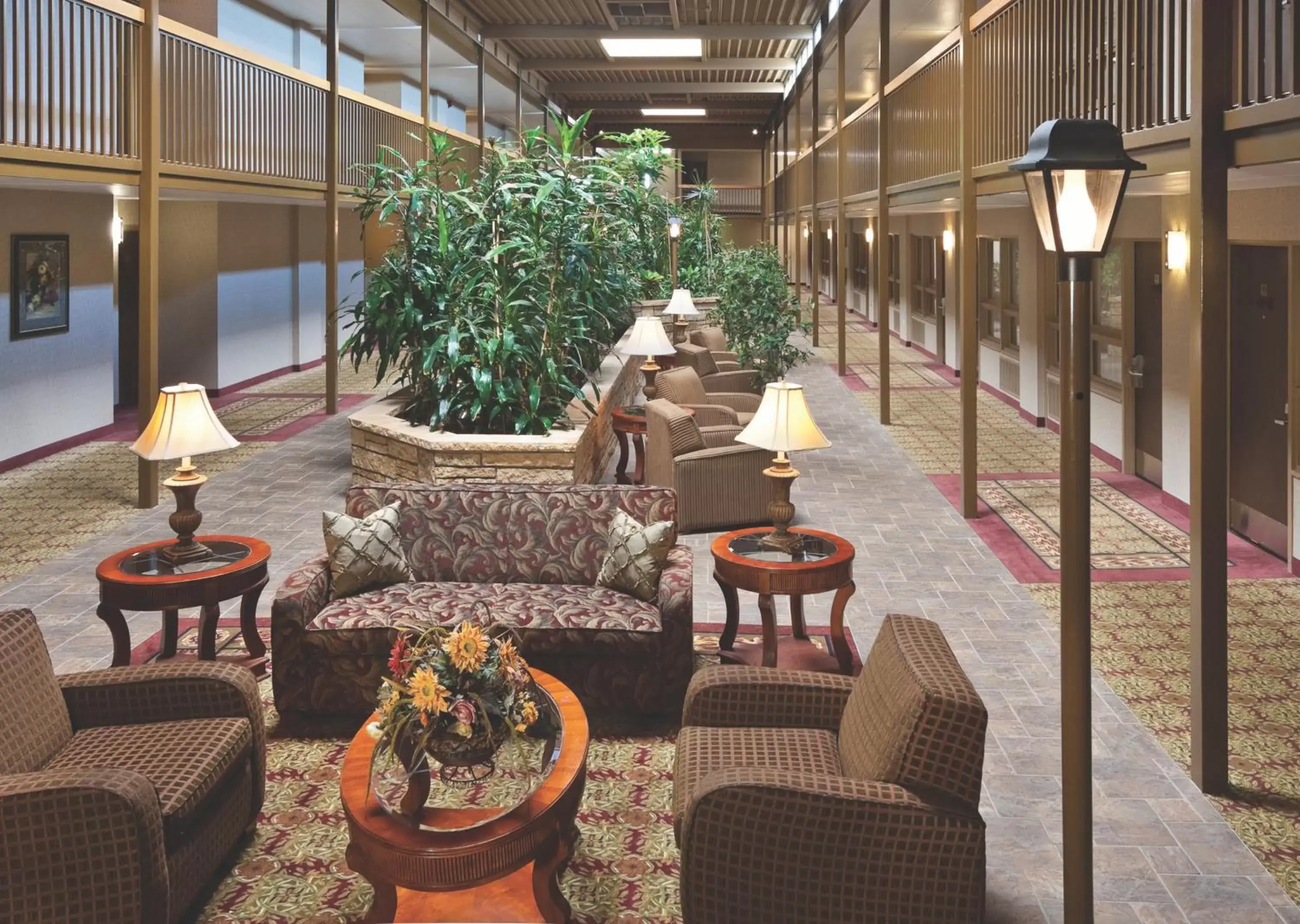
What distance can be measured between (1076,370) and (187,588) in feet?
12.8

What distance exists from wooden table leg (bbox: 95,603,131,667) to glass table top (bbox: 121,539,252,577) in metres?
0.20

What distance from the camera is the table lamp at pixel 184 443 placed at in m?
5.31

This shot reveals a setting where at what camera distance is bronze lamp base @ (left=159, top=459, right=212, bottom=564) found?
538 cm

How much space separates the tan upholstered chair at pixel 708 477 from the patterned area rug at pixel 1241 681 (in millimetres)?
2214

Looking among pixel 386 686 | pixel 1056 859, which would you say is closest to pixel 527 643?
pixel 386 686

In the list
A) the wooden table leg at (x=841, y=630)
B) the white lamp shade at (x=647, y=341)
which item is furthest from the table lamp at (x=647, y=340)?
the wooden table leg at (x=841, y=630)

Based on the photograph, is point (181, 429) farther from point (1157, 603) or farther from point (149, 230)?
point (1157, 603)

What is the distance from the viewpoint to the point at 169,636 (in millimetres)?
5750

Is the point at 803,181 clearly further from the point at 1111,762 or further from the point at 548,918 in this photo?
the point at 548,918

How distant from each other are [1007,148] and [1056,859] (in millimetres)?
5509

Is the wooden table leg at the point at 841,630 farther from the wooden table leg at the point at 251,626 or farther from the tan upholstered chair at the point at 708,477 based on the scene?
the wooden table leg at the point at 251,626

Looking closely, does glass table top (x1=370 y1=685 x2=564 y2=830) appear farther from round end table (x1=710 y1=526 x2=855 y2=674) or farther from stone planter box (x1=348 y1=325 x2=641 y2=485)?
stone planter box (x1=348 y1=325 x2=641 y2=485)

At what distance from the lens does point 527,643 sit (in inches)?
193

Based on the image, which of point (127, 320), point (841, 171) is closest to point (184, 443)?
point (127, 320)
